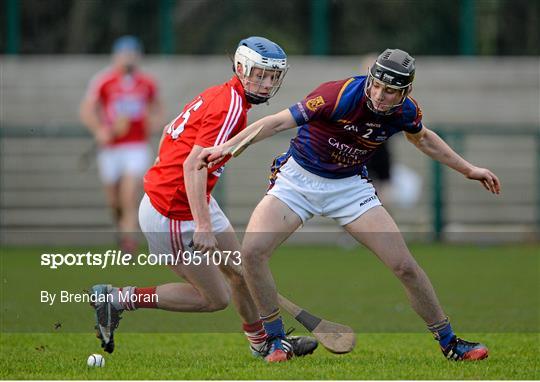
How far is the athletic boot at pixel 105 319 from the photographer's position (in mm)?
7164

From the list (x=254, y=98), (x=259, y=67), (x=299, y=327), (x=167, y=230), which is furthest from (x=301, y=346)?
(x=259, y=67)

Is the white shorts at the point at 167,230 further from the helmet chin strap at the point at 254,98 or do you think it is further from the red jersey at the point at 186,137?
the helmet chin strap at the point at 254,98

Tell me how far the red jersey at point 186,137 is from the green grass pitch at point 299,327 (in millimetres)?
957

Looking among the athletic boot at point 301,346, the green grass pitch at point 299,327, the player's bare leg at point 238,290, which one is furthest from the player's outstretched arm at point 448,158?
the athletic boot at point 301,346

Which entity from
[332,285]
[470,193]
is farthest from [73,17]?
[332,285]

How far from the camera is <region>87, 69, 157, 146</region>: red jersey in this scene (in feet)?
48.5

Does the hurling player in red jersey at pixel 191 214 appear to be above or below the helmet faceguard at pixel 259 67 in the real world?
below

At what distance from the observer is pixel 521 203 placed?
1708cm

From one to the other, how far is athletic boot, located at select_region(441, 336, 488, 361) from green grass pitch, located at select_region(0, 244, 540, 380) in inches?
4.3

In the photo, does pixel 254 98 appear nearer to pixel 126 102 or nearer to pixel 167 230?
pixel 167 230

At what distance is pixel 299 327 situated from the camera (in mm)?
8812

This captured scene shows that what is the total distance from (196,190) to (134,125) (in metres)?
8.26

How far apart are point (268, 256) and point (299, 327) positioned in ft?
6.20

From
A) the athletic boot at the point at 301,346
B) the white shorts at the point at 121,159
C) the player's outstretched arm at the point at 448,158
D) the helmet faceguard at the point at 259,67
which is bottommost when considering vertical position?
the white shorts at the point at 121,159
